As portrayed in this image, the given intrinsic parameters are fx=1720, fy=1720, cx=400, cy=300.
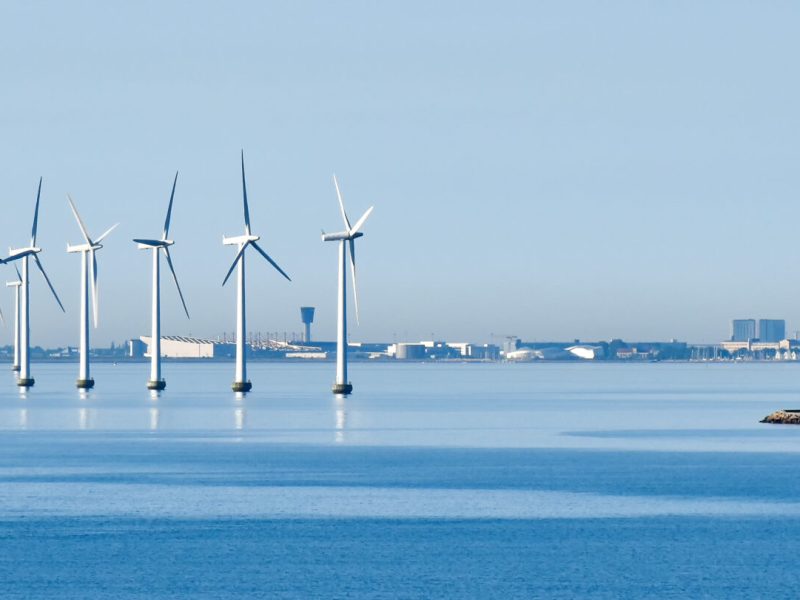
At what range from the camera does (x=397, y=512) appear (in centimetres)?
5319

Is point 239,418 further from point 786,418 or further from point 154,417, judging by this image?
point 786,418

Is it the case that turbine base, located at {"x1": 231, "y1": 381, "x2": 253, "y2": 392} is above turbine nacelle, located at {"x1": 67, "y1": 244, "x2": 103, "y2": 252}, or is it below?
below

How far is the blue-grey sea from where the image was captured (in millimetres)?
39188

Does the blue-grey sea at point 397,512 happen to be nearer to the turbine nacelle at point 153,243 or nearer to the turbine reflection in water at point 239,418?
the turbine reflection in water at point 239,418

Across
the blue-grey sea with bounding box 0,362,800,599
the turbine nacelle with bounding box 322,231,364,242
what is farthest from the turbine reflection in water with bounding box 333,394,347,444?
the turbine nacelle with bounding box 322,231,364,242

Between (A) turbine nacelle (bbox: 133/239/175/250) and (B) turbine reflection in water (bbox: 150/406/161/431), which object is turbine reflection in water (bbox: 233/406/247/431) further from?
(A) turbine nacelle (bbox: 133/239/175/250)

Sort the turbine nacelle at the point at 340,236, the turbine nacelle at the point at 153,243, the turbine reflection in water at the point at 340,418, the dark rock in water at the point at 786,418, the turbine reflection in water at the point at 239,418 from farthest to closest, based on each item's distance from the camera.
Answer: the turbine nacelle at the point at 153,243, the turbine nacelle at the point at 340,236, the dark rock in water at the point at 786,418, the turbine reflection in water at the point at 239,418, the turbine reflection in water at the point at 340,418

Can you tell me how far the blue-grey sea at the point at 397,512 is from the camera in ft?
129

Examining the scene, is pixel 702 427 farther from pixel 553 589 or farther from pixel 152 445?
pixel 553 589

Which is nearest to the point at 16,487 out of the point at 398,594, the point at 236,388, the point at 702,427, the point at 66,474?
the point at 66,474

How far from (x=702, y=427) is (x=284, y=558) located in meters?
71.6

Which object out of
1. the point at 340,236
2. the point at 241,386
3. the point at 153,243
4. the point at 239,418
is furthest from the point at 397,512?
the point at 241,386

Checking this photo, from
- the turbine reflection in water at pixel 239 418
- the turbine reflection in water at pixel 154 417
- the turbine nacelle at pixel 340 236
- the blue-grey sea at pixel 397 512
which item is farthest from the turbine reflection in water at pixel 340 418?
the turbine nacelle at pixel 340 236

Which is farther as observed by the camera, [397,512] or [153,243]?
[153,243]
